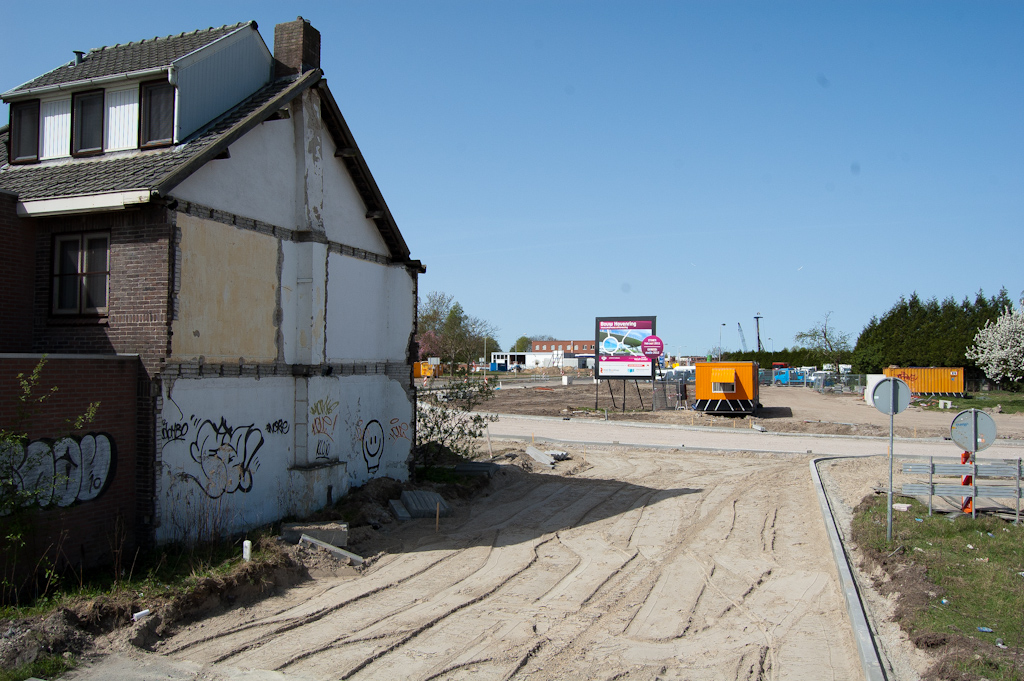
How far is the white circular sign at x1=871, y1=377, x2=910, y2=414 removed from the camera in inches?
486

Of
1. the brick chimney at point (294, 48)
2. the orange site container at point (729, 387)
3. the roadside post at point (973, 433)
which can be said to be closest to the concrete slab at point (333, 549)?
the brick chimney at point (294, 48)

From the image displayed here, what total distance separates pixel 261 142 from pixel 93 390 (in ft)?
18.1

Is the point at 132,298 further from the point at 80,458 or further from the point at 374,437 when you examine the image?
the point at 374,437

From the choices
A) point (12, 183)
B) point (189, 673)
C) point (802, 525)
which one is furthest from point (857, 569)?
point (12, 183)

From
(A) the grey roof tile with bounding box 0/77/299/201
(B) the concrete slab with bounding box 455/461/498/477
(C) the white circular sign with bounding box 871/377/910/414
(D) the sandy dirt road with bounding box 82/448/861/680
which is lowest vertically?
(D) the sandy dirt road with bounding box 82/448/861/680

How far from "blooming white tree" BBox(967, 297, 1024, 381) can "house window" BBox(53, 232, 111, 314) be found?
6791 cm

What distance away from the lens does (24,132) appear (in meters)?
13.2

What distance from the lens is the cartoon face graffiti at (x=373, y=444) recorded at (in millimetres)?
15547

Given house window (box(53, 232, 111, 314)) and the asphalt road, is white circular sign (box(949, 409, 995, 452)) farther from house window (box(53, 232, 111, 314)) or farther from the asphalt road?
house window (box(53, 232, 111, 314))

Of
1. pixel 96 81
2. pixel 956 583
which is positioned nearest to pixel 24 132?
pixel 96 81

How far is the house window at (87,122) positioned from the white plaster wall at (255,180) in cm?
247

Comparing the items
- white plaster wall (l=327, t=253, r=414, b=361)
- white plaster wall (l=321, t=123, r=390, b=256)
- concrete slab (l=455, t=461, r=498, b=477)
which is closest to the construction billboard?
concrete slab (l=455, t=461, r=498, b=477)

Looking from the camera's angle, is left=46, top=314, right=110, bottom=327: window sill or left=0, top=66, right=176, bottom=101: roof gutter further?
left=0, top=66, right=176, bottom=101: roof gutter

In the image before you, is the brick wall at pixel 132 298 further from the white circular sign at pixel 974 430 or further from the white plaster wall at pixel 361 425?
the white circular sign at pixel 974 430
